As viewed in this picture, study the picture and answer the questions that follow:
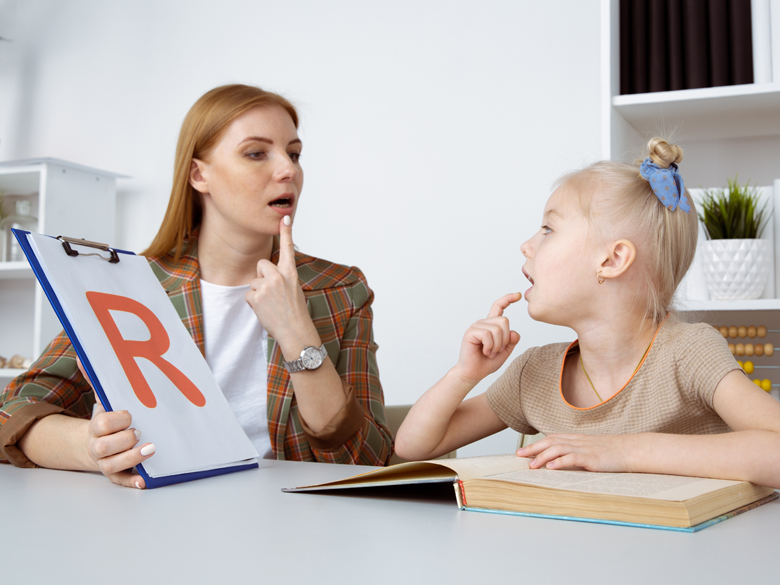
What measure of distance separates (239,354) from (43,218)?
4.82 ft

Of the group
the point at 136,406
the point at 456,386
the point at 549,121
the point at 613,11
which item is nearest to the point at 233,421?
the point at 136,406

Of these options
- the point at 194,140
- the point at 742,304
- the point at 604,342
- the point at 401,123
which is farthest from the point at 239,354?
the point at 401,123

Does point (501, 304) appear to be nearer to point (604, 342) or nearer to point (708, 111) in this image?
point (604, 342)

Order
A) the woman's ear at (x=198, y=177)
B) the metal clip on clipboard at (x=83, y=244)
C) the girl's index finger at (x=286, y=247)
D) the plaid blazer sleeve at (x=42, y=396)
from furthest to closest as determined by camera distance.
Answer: the woman's ear at (x=198, y=177)
the girl's index finger at (x=286, y=247)
the plaid blazer sleeve at (x=42, y=396)
the metal clip on clipboard at (x=83, y=244)

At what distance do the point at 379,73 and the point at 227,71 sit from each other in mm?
623

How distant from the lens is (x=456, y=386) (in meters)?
1.01

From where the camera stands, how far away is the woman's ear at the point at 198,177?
54.4 inches

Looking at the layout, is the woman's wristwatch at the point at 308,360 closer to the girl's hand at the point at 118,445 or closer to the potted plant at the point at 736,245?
the girl's hand at the point at 118,445

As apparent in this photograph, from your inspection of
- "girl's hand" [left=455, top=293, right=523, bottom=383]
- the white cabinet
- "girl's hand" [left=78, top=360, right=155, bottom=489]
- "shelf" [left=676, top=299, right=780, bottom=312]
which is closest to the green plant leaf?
"shelf" [left=676, top=299, right=780, bottom=312]

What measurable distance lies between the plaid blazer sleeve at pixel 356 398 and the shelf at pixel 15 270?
5.05 ft

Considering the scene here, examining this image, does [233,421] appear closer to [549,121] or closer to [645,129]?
[645,129]

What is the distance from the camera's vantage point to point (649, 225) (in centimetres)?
101

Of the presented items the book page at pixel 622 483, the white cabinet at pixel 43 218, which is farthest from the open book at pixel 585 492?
the white cabinet at pixel 43 218

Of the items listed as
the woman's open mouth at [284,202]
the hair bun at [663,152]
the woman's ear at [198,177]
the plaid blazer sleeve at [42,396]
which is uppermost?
the woman's ear at [198,177]
